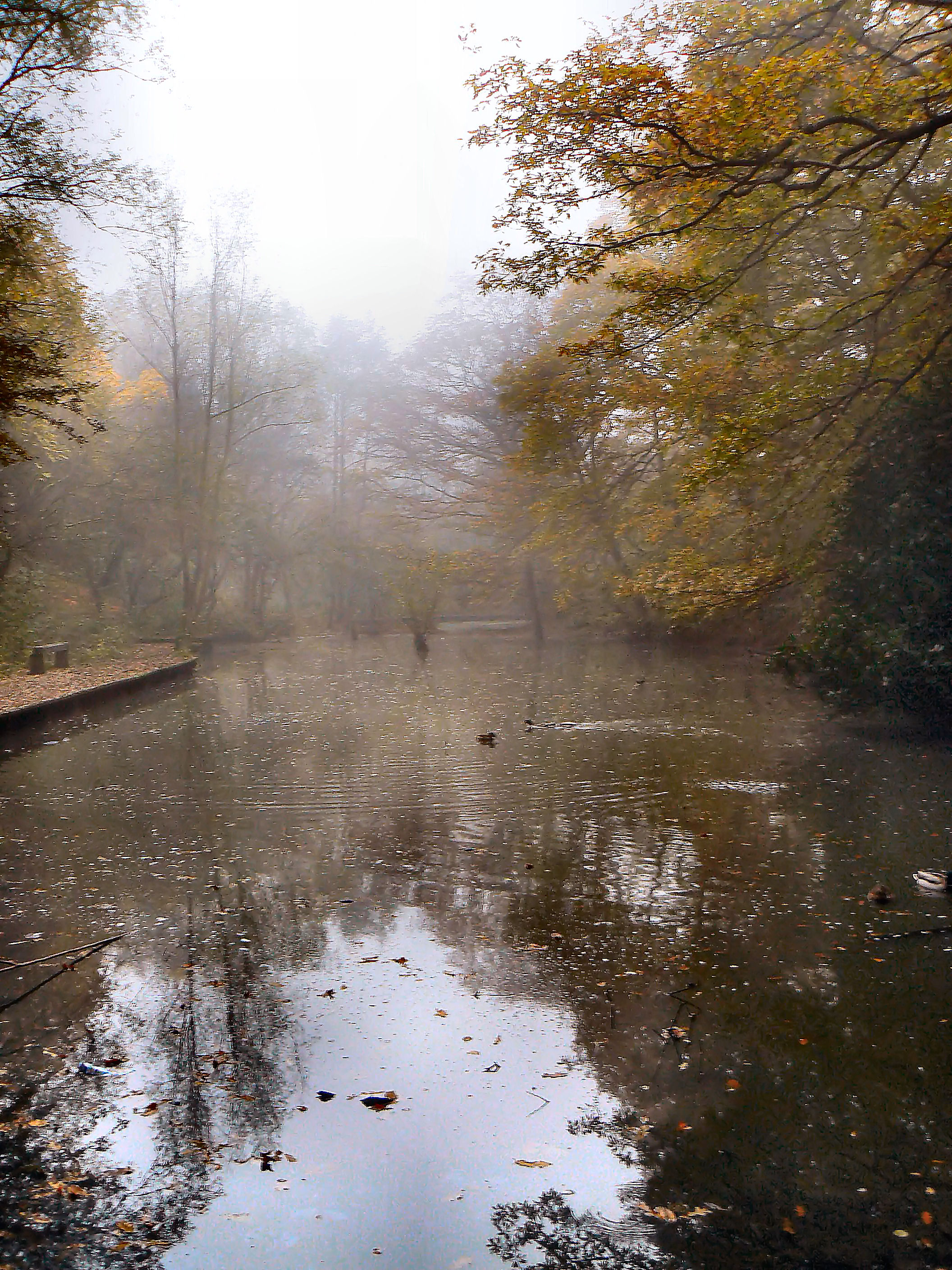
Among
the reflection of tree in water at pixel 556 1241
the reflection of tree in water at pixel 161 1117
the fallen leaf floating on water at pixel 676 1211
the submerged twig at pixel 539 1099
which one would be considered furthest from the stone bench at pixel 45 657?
the fallen leaf floating on water at pixel 676 1211

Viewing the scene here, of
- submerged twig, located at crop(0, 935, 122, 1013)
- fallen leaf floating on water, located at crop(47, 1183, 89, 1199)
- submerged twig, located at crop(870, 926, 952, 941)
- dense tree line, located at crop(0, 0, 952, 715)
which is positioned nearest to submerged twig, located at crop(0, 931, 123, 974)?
submerged twig, located at crop(0, 935, 122, 1013)

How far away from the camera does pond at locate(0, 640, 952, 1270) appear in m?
3.11

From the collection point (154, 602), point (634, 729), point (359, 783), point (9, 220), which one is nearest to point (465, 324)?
point (154, 602)

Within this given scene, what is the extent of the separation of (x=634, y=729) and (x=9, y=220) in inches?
437

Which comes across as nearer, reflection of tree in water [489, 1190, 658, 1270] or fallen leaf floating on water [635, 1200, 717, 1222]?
reflection of tree in water [489, 1190, 658, 1270]

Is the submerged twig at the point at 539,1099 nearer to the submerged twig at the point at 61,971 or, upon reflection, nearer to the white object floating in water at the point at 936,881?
the submerged twig at the point at 61,971

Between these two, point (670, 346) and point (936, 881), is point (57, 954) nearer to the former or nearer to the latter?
point (936, 881)

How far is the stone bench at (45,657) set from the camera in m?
21.6

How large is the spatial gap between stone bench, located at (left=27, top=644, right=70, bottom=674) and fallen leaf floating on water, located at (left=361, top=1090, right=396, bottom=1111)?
19.4 meters

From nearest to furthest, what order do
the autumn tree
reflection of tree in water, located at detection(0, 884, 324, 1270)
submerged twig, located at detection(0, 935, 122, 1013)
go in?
reflection of tree in water, located at detection(0, 884, 324, 1270) → submerged twig, located at detection(0, 935, 122, 1013) → the autumn tree

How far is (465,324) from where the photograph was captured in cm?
4200

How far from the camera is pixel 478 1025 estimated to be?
14.9ft

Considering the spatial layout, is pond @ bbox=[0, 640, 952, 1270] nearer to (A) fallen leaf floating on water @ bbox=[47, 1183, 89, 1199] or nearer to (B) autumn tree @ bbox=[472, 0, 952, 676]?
(A) fallen leaf floating on water @ bbox=[47, 1183, 89, 1199]

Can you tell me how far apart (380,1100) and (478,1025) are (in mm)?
778
